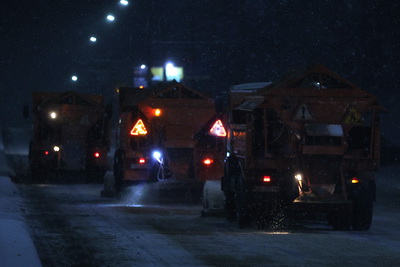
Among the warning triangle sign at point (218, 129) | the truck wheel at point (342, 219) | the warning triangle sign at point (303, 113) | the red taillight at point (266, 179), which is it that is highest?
the warning triangle sign at point (218, 129)

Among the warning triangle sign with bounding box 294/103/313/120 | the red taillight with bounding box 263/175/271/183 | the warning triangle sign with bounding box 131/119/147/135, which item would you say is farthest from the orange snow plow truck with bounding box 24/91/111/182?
the warning triangle sign with bounding box 294/103/313/120

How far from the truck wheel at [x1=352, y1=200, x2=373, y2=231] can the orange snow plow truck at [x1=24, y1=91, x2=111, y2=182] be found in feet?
46.8

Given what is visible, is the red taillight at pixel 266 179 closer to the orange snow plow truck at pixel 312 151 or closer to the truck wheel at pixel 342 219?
the orange snow plow truck at pixel 312 151

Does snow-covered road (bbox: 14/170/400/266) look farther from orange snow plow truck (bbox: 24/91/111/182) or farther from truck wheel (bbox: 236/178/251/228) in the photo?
orange snow plow truck (bbox: 24/91/111/182)

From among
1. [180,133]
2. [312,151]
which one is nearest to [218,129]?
[180,133]

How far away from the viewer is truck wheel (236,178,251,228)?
572 inches

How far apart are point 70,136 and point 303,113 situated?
46.7ft

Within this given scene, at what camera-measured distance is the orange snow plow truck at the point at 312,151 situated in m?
14.4

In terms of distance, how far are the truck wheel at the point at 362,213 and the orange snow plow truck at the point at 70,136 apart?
14274mm

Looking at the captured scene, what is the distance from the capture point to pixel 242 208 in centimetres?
1461

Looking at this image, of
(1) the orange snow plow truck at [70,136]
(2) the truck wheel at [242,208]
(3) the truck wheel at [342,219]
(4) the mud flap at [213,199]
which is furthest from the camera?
(1) the orange snow plow truck at [70,136]

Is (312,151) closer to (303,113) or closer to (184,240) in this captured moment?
(303,113)

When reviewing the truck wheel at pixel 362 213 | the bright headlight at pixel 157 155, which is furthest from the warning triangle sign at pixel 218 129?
the truck wheel at pixel 362 213

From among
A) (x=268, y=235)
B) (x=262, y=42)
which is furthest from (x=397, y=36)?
(x=268, y=235)
